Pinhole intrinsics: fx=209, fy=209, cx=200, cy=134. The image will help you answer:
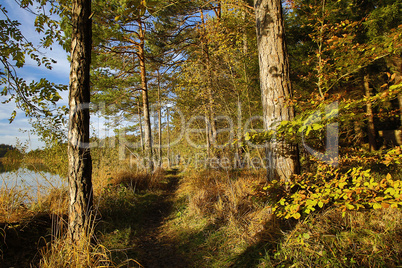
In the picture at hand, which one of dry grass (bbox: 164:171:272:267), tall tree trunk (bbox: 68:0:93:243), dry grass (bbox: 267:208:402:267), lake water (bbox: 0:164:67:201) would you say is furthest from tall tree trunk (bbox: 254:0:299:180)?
lake water (bbox: 0:164:67:201)

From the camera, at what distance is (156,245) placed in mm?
3627

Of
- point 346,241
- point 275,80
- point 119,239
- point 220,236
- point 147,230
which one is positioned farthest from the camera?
point 147,230

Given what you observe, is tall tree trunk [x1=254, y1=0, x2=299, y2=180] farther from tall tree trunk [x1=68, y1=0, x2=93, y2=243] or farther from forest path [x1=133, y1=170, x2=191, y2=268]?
tall tree trunk [x1=68, y1=0, x2=93, y2=243]

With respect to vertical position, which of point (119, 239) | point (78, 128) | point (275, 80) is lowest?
point (119, 239)

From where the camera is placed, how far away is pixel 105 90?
1023 centimetres

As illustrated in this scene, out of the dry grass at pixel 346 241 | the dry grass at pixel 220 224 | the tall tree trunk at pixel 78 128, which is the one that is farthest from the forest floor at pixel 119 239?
the dry grass at pixel 346 241

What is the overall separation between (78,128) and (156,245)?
2381mm

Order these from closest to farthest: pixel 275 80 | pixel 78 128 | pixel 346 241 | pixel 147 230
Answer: pixel 346 241 < pixel 78 128 < pixel 275 80 < pixel 147 230

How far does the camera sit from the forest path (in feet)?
9.88

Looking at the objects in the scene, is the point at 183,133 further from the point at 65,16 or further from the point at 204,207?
the point at 65,16

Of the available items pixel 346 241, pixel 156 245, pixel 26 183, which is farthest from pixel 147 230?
pixel 346 241

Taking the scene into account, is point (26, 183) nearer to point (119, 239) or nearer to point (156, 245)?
point (119, 239)

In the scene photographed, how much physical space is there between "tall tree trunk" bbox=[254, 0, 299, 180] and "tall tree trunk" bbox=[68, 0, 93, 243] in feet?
7.85

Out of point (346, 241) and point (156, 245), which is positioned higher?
point (346, 241)
